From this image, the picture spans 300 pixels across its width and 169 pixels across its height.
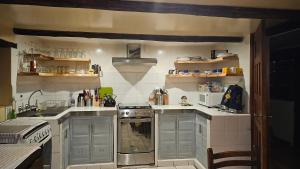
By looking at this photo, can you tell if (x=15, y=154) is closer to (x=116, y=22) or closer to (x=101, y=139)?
(x=116, y=22)

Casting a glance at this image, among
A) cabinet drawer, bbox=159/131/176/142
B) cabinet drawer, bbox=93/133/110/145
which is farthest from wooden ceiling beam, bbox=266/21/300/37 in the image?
cabinet drawer, bbox=93/133/110/145

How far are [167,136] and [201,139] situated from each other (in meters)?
0.54

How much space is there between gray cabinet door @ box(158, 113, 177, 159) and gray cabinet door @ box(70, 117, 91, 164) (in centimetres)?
113

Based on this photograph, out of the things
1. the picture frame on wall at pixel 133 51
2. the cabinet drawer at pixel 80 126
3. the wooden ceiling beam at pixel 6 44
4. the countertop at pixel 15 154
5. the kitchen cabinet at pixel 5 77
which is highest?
the picture frame on wall at pixel 133 51

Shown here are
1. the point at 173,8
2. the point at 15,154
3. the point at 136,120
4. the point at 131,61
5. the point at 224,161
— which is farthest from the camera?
the point at 131,61

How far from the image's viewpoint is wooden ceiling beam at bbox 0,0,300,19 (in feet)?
5.95

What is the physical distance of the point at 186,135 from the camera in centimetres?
361

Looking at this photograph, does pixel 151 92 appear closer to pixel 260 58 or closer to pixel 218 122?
pixel 218 122

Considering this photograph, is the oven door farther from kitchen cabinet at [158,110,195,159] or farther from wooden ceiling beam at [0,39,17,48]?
wooden ceiling beam at [0,39,17,48]

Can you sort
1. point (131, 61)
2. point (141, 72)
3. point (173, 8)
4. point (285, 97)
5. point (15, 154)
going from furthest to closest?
1. point (285, 97)
2. point (141, 72)
3. point (131, 61)
4. point (173, 8)
5. point (15, 154)

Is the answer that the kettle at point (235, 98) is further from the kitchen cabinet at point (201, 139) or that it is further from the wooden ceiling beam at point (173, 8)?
the wooden ceiling beam at point (173, 8)

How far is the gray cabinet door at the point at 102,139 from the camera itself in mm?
3406

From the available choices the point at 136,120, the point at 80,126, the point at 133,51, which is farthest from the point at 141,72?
the point at 80,126

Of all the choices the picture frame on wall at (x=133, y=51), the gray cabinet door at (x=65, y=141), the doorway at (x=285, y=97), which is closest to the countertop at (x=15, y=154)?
the gray cabinet door at (x=65, y=141)
